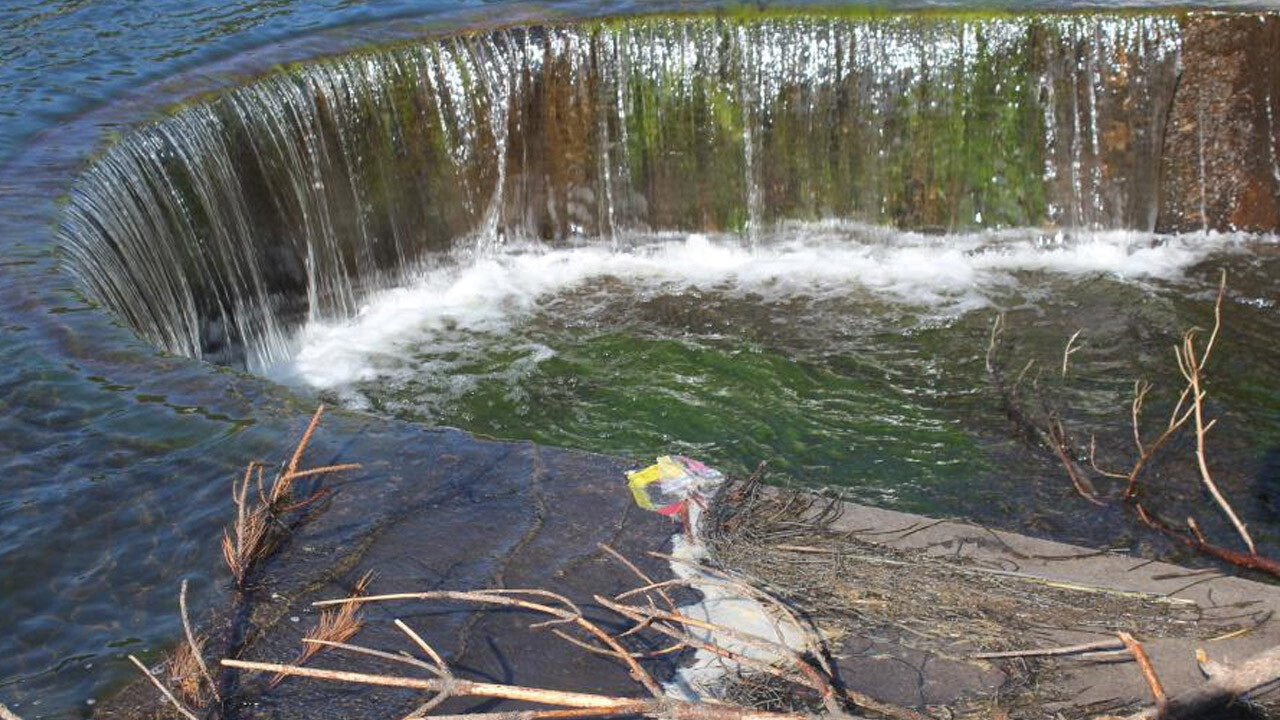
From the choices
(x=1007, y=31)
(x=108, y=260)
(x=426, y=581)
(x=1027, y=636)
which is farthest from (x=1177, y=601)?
(x=1007, y=31)

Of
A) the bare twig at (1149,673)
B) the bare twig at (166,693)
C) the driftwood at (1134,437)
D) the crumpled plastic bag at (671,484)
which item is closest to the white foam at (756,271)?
the driftwood at (1134,437)

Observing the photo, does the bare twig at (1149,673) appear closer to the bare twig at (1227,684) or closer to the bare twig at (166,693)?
the bare twig at (1227,684)

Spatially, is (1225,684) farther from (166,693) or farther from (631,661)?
(166,693)

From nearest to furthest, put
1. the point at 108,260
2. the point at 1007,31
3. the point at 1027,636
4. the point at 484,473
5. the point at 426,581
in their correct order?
the point at 1027,636, the point at 426,581, the point at 484,473, the point at 108,260, the point at 1007,31

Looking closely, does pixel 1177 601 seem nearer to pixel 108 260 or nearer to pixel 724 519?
pixel 724 519

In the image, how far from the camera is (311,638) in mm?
3475

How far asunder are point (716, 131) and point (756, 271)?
0.96 metres

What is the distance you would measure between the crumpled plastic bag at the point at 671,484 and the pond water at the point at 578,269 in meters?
0.79

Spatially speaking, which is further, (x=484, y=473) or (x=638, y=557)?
(x=484, y=473)

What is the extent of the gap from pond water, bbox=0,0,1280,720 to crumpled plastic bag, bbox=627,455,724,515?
0.79m

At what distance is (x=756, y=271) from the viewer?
8398 millimetres

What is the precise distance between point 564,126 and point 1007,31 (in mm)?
2730

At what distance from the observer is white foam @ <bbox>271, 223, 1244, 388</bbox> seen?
25.5 ft

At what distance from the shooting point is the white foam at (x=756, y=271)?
7777mm
